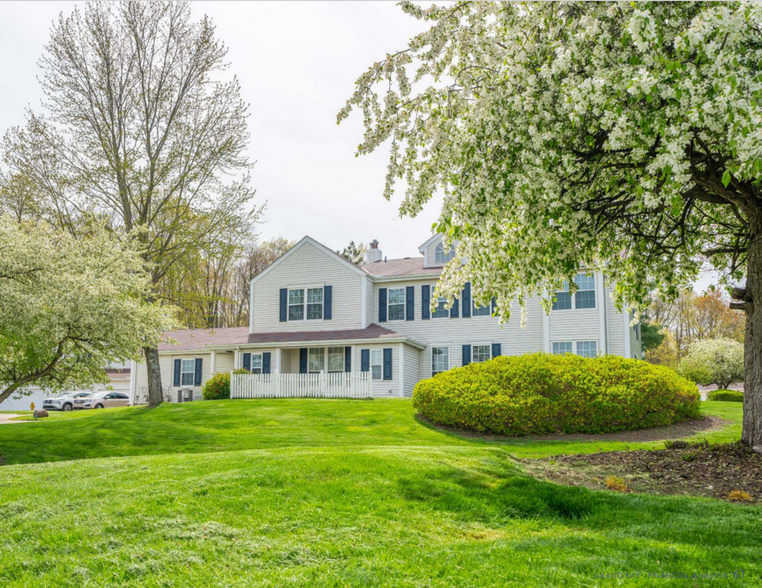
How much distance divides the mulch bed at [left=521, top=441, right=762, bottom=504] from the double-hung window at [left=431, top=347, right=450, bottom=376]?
15911mm

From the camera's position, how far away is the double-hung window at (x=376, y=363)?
25.1 metres

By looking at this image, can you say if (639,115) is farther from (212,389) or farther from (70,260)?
(212,389)

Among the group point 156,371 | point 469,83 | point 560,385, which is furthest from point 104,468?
point 156,371

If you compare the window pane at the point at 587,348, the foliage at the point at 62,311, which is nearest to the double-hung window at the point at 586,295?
the window pane at the point at 587,348

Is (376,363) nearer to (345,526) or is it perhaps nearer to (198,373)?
(198,373)

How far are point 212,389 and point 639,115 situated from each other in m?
22.8

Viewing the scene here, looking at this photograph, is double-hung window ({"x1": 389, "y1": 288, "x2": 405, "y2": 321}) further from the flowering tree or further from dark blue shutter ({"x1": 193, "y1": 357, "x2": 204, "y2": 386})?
the flowering tree

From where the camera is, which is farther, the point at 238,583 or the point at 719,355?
the point at 719,355

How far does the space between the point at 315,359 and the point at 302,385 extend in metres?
2.69

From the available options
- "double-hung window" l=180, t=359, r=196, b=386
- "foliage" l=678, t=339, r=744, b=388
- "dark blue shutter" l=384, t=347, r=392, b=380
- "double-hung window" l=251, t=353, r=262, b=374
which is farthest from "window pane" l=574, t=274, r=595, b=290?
"double-hung window" l=180, t=359, r=196, b=386

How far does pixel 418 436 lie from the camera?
52.4 feet

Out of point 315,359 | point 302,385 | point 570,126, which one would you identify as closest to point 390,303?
point 315,359

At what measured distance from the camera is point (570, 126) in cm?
673

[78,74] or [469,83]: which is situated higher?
[78,74]
